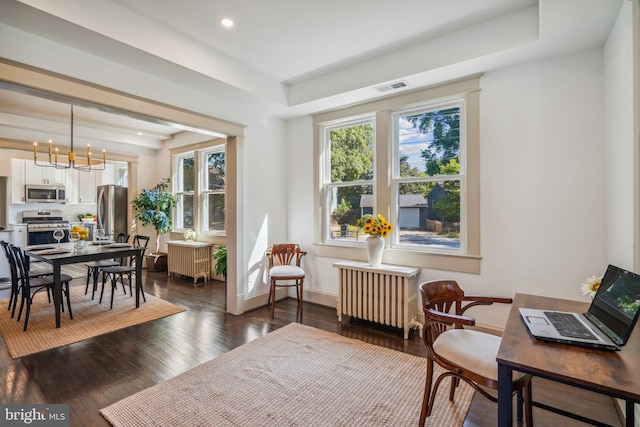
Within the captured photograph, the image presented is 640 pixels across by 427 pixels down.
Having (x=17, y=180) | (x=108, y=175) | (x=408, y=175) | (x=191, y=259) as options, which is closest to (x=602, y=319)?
(x=408, y=175)

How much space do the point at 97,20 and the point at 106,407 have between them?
2.81 meters

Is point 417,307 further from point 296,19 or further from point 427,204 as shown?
point 296,19

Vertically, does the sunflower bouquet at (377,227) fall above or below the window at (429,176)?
below

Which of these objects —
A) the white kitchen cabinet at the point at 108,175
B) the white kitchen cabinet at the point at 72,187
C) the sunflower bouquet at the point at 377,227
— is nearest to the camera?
the sunflower bouquet at the point at 377,227

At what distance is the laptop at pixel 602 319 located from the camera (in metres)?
1.27

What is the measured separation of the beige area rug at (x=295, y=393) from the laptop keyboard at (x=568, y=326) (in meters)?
0.93

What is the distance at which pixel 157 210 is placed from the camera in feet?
19.9

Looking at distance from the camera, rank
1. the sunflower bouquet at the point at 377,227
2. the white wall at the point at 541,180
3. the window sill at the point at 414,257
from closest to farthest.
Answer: the white wall at the point at 541,180
the window sill at the point at 414,257
the sunflower bouquet at the point at 377,227

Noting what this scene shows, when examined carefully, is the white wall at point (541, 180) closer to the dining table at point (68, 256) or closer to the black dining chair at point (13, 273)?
the dining table at point (68, 256)

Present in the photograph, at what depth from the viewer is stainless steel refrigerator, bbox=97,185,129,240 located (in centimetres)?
660

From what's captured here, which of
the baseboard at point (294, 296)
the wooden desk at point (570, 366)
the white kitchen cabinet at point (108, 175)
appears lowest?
the baseboard at point (294, 296)

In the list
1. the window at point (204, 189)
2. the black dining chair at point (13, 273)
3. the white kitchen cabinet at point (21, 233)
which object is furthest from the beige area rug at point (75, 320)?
the white kitchen cabinet at point (21, 233)

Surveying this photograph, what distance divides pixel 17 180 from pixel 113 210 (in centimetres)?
216

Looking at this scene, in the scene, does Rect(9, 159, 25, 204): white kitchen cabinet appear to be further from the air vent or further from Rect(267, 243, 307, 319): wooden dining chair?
the air vent
